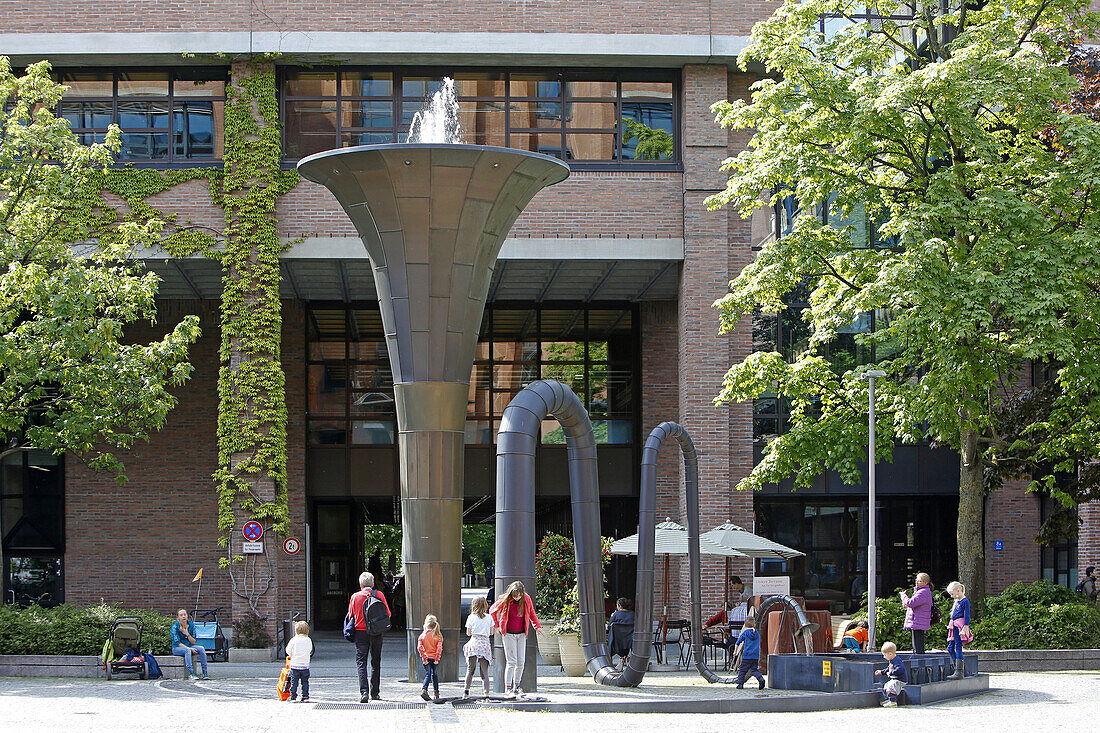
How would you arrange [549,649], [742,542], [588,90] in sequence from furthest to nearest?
1. [588,90]
2. [742,542]
3. [549,649]

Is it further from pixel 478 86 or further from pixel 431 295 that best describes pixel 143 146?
pixel 431 295

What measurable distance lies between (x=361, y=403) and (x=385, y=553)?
31891 millimetres

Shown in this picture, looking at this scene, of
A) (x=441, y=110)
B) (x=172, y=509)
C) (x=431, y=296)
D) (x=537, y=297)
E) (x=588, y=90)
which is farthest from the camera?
(x=537, y=297)

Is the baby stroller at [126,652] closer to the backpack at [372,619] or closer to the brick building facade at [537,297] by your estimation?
the backpack at [372,619]

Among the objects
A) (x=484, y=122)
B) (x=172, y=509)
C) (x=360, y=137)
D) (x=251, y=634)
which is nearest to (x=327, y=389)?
(x=172, y=509)

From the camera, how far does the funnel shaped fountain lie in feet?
57.4

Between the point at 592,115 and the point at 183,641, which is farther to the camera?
the point at 592,115

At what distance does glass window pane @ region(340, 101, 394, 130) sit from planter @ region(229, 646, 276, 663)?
11024 millimetres

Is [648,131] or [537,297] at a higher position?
[648,131]

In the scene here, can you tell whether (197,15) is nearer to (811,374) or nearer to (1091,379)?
(811,374)

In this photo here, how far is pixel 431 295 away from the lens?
58.0 feet

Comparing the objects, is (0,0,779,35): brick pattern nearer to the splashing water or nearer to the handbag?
the splashing water

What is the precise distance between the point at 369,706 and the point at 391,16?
1655cm

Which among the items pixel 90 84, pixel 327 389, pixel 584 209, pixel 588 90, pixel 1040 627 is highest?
pixel 90 84
